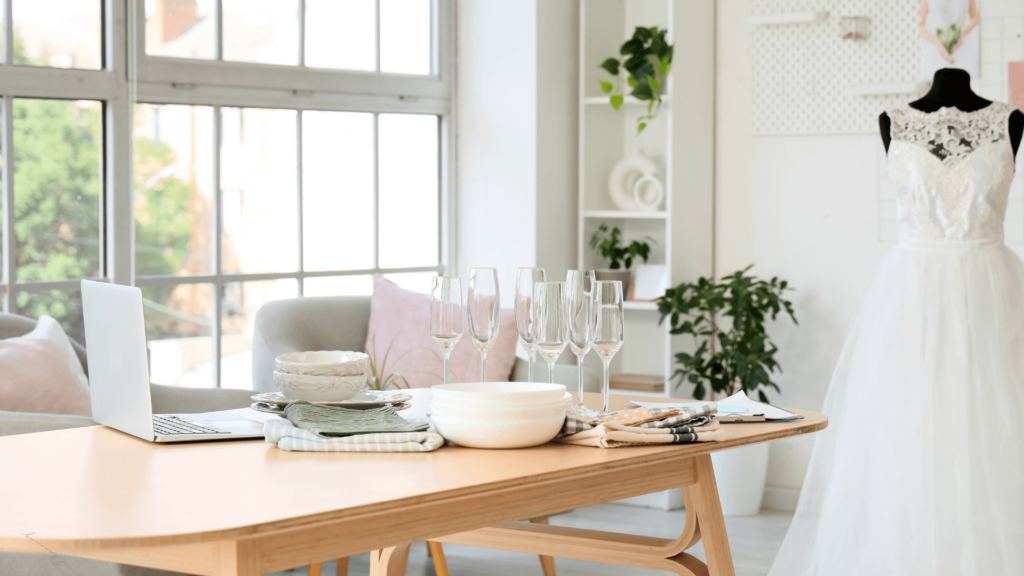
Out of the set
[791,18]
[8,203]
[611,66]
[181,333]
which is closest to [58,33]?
[8,203]

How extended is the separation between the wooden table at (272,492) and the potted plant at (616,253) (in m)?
2.41

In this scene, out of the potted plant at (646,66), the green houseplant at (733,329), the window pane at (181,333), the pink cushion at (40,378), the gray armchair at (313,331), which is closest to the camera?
the pink cushion at (40,378)

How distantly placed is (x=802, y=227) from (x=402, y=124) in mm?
1589

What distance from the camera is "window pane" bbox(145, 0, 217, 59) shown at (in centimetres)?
320

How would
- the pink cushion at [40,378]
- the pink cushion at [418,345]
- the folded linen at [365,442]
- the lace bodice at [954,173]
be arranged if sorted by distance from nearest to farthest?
the folded linen at [365,442] → the pink cushion at [40,378] → the lace bodice at [954,173] → the pink cushion at [418,345]

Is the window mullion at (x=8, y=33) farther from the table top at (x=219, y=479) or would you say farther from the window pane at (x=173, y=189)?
the table top at (x=219, y=479)

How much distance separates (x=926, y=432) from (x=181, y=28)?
253 cm

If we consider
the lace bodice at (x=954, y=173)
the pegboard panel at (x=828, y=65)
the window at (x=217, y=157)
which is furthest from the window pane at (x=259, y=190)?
the lace bodice at (x=954, y=173)

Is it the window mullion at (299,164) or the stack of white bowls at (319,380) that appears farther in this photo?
the window mullion at (299,164)

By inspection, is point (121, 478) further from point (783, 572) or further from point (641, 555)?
point (783, 572)

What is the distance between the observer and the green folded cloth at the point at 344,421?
53.4 inches

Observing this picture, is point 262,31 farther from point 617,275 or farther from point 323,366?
point 323,366

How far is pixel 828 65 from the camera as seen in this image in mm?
3750

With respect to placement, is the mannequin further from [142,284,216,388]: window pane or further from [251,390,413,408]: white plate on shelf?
[142,284,216,388]: window pane
